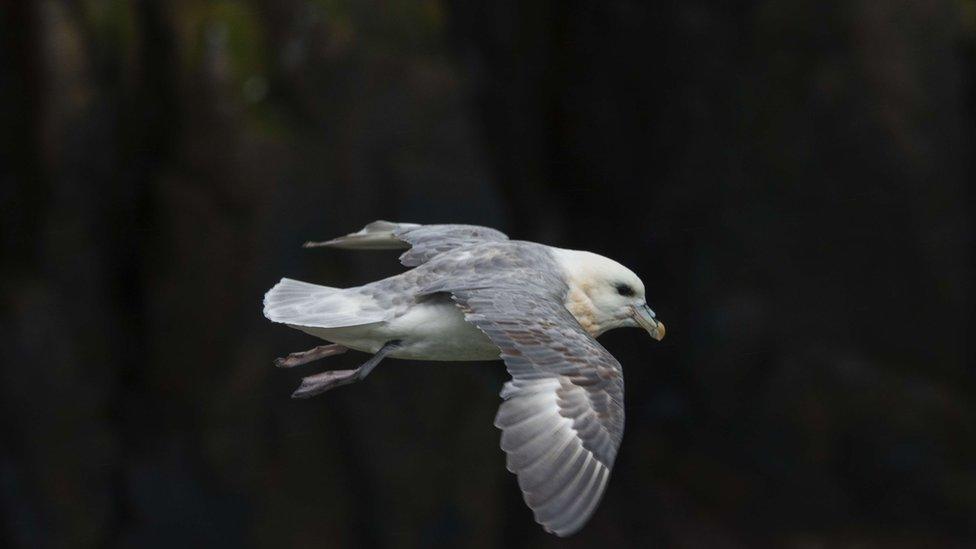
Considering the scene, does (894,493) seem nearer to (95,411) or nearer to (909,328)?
(909,328)

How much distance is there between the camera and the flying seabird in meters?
3.09

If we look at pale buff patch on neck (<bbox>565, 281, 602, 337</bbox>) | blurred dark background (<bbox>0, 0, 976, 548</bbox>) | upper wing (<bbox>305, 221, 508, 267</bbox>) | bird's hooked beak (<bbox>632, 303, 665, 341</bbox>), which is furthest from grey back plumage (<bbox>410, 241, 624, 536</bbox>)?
blurred dark background (<bbox>0, 0, 976, 548</bbox>)

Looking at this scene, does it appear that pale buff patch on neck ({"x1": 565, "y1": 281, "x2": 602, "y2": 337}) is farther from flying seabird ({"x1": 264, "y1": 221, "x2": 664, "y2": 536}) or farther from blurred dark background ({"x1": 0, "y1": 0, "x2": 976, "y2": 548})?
blurred dark background ({"x1": 0, "y1": 0, "x2": 976, "y2": 548})

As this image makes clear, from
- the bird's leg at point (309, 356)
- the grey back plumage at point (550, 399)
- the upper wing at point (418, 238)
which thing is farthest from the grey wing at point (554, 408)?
the upper wing at point (418, 238)

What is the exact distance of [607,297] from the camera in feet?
12.7

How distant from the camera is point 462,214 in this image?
709 cm

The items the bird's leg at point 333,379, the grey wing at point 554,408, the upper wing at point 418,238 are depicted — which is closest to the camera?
the grey wing at point 554,408

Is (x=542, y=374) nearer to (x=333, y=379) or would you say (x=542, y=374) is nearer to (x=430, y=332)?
(x=430, y=332)

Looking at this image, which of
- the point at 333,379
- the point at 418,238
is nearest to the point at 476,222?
the point at 418,238

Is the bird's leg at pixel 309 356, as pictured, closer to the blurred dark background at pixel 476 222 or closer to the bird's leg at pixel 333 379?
the bird's leg at pixel 333 379

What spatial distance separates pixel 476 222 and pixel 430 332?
3471 mm

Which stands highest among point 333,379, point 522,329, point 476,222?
point 522,329

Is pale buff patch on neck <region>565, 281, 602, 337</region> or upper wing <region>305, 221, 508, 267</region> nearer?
pale buff patch on neck <region>565, 281, 602, 337</region>

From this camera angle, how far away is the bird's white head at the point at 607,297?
12.6 feet
